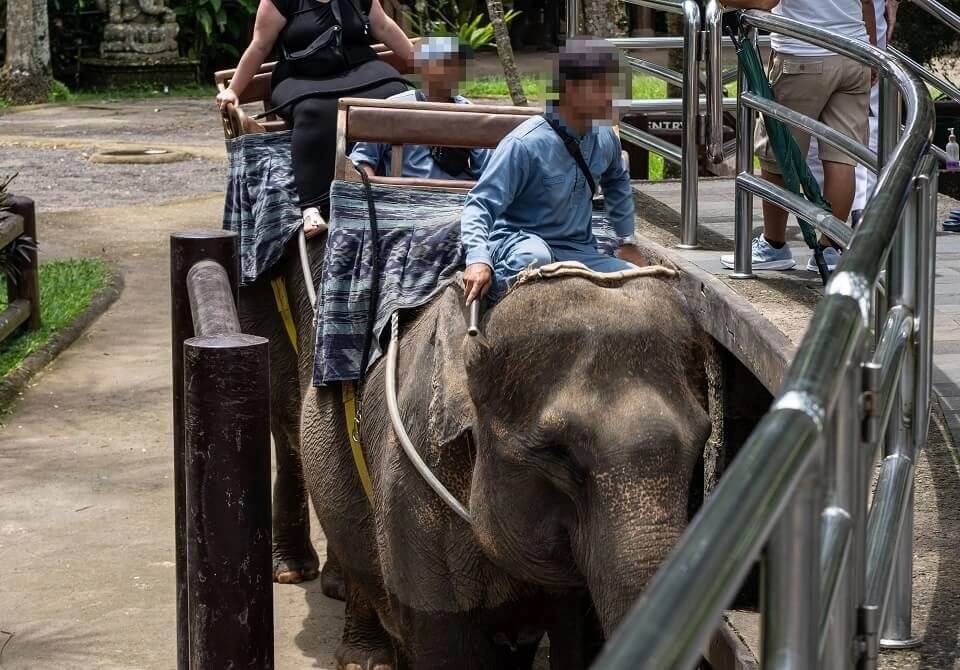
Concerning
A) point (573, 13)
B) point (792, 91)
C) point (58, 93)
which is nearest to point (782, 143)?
point (792, 91)

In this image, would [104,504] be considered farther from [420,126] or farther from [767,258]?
[767,258]

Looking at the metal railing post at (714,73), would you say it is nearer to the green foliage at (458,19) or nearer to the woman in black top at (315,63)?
the woman in black top at (315,63)

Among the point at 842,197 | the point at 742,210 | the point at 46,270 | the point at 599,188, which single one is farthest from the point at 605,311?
the point at 46,270

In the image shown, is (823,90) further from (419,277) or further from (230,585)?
(230,585)

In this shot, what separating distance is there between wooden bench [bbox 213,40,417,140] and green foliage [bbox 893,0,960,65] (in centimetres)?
761

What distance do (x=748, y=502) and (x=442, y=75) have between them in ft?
12.8

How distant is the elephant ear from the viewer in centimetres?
377

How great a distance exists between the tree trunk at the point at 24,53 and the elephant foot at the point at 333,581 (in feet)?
57.0

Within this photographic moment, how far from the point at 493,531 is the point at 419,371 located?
634 millimetres

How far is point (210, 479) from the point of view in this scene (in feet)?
10.0

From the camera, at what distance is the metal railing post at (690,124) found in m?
6.14

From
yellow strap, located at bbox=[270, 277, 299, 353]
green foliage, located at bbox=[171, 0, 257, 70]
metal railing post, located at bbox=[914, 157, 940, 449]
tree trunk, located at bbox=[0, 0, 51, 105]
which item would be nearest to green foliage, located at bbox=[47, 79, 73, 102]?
tree trunk, located at bbox=[0, 0, 51, 105]

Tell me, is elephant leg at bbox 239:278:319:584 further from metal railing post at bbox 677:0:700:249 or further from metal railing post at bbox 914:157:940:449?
metal railing post at bbox 914:157:940:449

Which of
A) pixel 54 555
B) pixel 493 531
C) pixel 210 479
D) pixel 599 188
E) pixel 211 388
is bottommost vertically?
pixel 54 555
